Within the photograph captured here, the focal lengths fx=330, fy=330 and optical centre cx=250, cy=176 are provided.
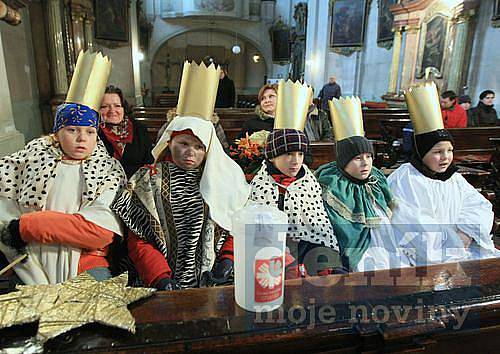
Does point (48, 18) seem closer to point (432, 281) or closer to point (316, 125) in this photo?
point (316, 125)

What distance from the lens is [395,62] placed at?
986 cm

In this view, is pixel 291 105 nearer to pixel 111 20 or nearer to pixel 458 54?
pixel 458 54

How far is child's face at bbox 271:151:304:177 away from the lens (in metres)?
1.74

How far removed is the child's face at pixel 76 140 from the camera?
1.46 metres

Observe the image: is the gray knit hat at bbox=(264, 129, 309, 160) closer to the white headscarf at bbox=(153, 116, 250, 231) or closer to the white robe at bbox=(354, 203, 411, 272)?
the white headscarf at bbox=(153, 116, 250, 231)

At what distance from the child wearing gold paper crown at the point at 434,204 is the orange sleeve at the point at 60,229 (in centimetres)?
164

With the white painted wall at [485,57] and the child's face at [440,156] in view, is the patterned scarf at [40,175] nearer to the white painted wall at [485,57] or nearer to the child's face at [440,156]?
the child's face at [440,156]

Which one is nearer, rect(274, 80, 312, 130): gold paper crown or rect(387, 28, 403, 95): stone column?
rect(274, 80, 312, 130): gold paper crown

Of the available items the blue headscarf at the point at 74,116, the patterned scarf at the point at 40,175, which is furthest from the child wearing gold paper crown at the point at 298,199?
the blue headscarf at the point at 74,116

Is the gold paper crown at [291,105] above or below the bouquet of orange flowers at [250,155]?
above

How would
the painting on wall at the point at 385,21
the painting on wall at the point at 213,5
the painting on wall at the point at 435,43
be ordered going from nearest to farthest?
the painting on wall at the point at 435,43 → the painting on wall at the point at 385,21 → the painting on wall at the point at 213,5

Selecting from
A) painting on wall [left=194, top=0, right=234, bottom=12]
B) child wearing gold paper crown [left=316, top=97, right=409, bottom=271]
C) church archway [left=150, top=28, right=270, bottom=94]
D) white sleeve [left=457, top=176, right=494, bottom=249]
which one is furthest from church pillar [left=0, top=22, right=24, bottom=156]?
church archway [left=150, top=28, right=270, bottom=94]

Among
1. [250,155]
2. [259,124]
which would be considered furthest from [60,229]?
[259,124]

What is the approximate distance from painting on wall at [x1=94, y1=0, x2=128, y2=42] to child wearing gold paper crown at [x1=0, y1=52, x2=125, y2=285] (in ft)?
32.6
